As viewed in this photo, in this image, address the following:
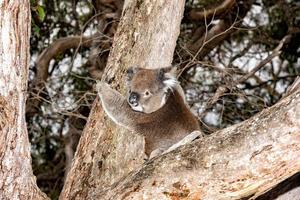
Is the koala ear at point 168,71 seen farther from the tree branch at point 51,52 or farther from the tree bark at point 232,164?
the tree branch at point 51,52

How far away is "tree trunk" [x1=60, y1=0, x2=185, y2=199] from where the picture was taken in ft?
11.7

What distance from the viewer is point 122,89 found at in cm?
396

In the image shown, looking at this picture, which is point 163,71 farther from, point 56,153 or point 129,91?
point 56,153

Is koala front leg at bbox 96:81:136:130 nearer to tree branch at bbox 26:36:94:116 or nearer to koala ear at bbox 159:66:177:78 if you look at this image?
koala ear at bbox 159:66:177:78

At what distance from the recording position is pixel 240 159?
248 centimetres

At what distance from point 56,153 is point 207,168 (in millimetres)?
5785

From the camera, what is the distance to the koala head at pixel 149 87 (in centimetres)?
368

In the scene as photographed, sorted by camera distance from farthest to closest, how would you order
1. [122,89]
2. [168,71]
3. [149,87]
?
[122,89], [149,87], [168,71]

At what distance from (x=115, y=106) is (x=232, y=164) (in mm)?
1379

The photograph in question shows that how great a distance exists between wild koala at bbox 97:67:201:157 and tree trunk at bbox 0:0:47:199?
87cm

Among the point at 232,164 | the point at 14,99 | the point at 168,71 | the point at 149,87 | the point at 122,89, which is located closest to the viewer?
the point at 232,164

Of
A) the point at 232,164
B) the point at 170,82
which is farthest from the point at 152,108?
the point at 232,164

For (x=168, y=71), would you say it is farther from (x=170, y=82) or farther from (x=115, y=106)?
(x=115, y=106)

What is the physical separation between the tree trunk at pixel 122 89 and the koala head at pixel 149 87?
0.14m
